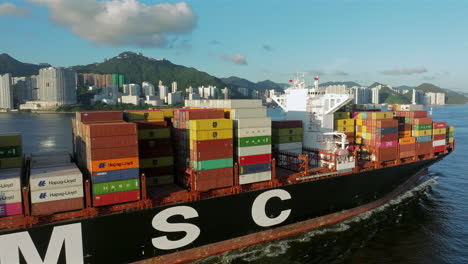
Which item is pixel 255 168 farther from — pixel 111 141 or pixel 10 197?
pixel 10 197

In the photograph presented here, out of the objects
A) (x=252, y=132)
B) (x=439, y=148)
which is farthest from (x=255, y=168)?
(x=439, y=148)

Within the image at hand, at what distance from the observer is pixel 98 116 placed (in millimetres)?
21797

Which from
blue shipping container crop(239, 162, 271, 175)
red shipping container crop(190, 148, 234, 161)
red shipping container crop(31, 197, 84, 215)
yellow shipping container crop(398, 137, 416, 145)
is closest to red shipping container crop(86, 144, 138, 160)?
red shipping container crop(31, 197, 84, 215)

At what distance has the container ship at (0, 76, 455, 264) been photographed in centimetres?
1677

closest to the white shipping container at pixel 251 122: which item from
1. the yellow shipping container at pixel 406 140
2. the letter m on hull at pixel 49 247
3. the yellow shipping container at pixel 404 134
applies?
the letter m on hull at pixel 49 247

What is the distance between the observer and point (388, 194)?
108 ft

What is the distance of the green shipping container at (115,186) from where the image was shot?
57.4ft

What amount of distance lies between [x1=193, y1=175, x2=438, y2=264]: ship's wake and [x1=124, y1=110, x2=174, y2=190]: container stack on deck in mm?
6750

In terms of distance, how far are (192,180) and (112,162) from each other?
551cm

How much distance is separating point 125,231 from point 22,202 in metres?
5.74

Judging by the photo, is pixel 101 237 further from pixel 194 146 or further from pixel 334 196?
pixel 334 196

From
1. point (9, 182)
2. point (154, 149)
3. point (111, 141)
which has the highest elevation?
point (111, 141)

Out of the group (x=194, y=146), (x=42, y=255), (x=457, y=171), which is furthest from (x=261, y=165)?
(x=457, y=171)

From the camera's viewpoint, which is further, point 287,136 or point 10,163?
point 287,136
